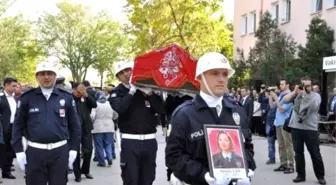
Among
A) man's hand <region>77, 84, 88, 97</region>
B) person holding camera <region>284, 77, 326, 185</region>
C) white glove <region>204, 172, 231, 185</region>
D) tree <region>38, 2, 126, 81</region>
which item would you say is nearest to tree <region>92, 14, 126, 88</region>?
tree <region>38, 2, 126, 81</region>

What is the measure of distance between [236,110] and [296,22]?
76.4 feet

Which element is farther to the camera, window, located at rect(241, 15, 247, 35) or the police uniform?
window, located at rect(241, 15, 247, 35)

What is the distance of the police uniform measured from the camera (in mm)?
5824

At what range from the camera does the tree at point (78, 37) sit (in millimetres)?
53656

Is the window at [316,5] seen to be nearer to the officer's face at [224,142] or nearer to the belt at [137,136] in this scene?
the belt at [137,136]

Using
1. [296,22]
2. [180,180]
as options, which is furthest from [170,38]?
[180,180]

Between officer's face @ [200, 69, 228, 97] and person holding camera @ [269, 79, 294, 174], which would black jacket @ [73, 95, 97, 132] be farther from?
officer's face @ [200, 69, 228, 97]

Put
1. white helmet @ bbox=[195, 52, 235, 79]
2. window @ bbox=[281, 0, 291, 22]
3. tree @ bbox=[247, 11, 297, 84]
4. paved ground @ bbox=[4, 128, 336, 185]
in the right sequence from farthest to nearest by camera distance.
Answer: window @ bbox=[281, 0, 291, 22]
tree @ bbox=[247, 11, 297, 84]
paved ground @ bbox=[4, 128, 336, 185]
white helmet @ bbox=[195, 52, 235, 79]

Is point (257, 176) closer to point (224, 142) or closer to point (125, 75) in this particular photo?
point (125, 75)

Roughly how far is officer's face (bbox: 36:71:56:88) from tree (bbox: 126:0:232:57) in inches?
972

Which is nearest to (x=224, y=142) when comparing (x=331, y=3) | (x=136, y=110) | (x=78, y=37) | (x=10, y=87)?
(x=136, y=110)

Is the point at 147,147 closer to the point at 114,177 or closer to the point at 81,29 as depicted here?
the point at 114,177

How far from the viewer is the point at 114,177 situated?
33.9 feet

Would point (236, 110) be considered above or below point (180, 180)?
above
